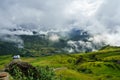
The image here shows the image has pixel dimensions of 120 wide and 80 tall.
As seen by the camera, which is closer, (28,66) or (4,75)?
(4,75)

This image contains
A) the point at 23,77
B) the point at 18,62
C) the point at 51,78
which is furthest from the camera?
the point at 18,62

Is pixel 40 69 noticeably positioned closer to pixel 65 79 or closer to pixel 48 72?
pixel 48 72

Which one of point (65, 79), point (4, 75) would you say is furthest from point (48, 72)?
point (65, 79)

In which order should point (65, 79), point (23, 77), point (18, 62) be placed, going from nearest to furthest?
point (23, 77), point (18, 62), point (65, 79)

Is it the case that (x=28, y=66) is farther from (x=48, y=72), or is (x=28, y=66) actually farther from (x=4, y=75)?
(x=4, y=75)

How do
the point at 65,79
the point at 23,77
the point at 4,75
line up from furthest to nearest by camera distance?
the point at 65,79 → the point at 23,77 → the point at 4,75

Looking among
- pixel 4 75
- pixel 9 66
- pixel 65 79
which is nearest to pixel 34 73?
pixel 9 66

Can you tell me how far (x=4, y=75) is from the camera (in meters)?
45.6

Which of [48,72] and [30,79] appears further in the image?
[48,72]

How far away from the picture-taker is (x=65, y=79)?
196m

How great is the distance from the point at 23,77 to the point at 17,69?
223 inches

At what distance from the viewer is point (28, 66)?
204ft

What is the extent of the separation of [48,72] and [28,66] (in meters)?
4.62

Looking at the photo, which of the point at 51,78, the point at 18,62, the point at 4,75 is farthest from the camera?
the point at 18,62
